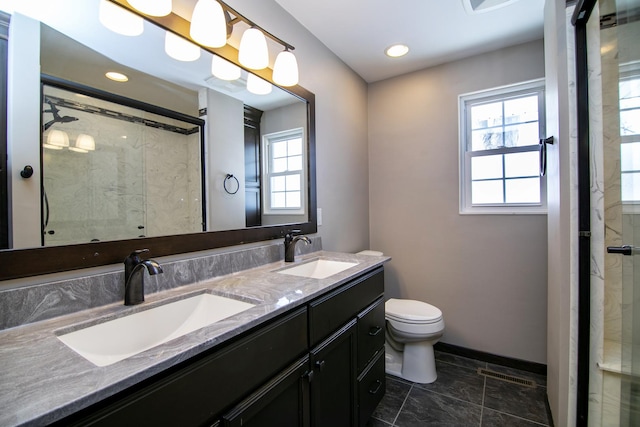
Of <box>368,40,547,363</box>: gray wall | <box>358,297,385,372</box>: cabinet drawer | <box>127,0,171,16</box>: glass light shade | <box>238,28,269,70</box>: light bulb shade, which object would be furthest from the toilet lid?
<box>127,0,171,16</box>: glass light shade

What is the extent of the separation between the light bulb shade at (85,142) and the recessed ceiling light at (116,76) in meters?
0.23

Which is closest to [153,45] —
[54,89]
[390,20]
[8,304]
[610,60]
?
[54,89]

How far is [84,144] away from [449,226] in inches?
93.7

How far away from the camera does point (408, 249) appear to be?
259 cm

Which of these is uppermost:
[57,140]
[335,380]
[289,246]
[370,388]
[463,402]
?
[57,140]

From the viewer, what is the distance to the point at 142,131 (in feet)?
3.58

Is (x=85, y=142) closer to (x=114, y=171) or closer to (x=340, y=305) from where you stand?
(x=114, y=171)

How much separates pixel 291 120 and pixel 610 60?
59.8 inches

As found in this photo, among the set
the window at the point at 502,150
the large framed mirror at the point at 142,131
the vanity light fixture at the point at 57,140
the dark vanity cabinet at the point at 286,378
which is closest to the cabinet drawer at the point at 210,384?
the dark vanity cabinet at the point at 286,378

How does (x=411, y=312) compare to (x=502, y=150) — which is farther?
(x=502, y=150)

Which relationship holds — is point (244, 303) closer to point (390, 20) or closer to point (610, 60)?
point (610, 60)

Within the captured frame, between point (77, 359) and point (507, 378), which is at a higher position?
point (77, 359)

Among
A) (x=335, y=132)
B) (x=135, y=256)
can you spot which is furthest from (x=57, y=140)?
(x=335, y=132)

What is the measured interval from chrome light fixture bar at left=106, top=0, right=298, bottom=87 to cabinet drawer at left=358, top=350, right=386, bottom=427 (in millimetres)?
1648
